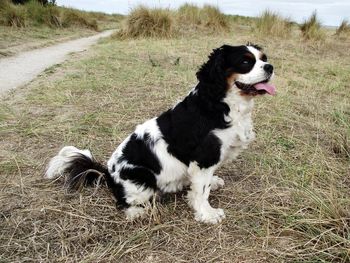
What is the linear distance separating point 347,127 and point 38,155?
3.26 metres

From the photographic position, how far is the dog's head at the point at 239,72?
8.70ft

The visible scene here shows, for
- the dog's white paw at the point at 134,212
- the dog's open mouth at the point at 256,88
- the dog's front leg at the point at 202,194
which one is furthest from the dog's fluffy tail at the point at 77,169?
the dog's open mouth at the point at 256,88

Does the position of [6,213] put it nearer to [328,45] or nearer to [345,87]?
[345,87]

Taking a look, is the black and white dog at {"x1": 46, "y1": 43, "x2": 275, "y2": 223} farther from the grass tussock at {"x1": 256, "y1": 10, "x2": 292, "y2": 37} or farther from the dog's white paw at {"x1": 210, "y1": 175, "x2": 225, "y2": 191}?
the grass tussock at {"x1": 256, "y1": 10, "x2": 292, "y2": 37}

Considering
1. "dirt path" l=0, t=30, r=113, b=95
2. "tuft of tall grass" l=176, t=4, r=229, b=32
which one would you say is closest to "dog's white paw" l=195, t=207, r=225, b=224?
"dirt path" l=0, t=30, r=113, b=95

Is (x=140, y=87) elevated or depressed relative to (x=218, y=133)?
depressed

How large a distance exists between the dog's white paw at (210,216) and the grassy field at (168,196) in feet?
0.17

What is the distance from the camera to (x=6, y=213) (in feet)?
9.06

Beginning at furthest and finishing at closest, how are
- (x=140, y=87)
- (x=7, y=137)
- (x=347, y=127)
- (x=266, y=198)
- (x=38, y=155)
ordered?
(x=140, y=87), (x=347, y=127), (x=7, y=137), (x=38, y=155), (x=266, y=198)

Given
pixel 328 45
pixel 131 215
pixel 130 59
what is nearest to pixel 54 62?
pixel 130 59

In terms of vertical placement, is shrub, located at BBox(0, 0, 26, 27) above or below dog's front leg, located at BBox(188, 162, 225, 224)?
above

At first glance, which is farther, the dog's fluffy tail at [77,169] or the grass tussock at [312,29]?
the grass tussock at [312,29]

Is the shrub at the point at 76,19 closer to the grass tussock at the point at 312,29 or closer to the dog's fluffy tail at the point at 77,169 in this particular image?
the grass tussock at the point at 312,29

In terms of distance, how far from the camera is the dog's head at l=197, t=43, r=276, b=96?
2652 millimetres
